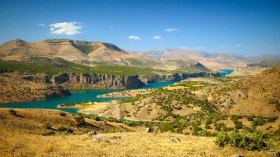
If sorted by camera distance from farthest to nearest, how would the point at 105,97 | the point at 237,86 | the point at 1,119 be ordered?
the point at 105,97, the point at 237,86, the point at 1,119

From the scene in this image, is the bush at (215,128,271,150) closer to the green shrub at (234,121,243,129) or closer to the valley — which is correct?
the valley

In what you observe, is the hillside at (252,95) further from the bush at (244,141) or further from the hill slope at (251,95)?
the bush at (244,141)

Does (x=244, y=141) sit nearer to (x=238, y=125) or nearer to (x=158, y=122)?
(x=238, y=125)

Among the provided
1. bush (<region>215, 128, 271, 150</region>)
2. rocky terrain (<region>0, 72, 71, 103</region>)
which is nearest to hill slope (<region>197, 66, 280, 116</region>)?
bush (<region>215, 128, 271, 150</region>)

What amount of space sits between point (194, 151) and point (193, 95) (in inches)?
3831

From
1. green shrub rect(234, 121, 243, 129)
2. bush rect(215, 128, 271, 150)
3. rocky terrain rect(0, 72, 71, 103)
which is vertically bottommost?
rocky terrain rect(0, 72, 71, 103)

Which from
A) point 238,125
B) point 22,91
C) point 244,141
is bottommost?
point 22,91

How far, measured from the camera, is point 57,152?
19.8 m

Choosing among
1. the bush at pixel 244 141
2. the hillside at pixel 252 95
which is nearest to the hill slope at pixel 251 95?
the hillside at pixel 252 95

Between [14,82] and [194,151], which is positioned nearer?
[194,151]

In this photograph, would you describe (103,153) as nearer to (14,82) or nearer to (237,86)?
(237,86)

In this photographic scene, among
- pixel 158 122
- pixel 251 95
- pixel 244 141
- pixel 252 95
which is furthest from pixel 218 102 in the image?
pixel 244 141

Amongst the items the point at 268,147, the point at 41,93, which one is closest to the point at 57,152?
the point at 268,147

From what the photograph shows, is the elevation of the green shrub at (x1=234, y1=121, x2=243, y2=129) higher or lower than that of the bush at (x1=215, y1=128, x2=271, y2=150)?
lower
